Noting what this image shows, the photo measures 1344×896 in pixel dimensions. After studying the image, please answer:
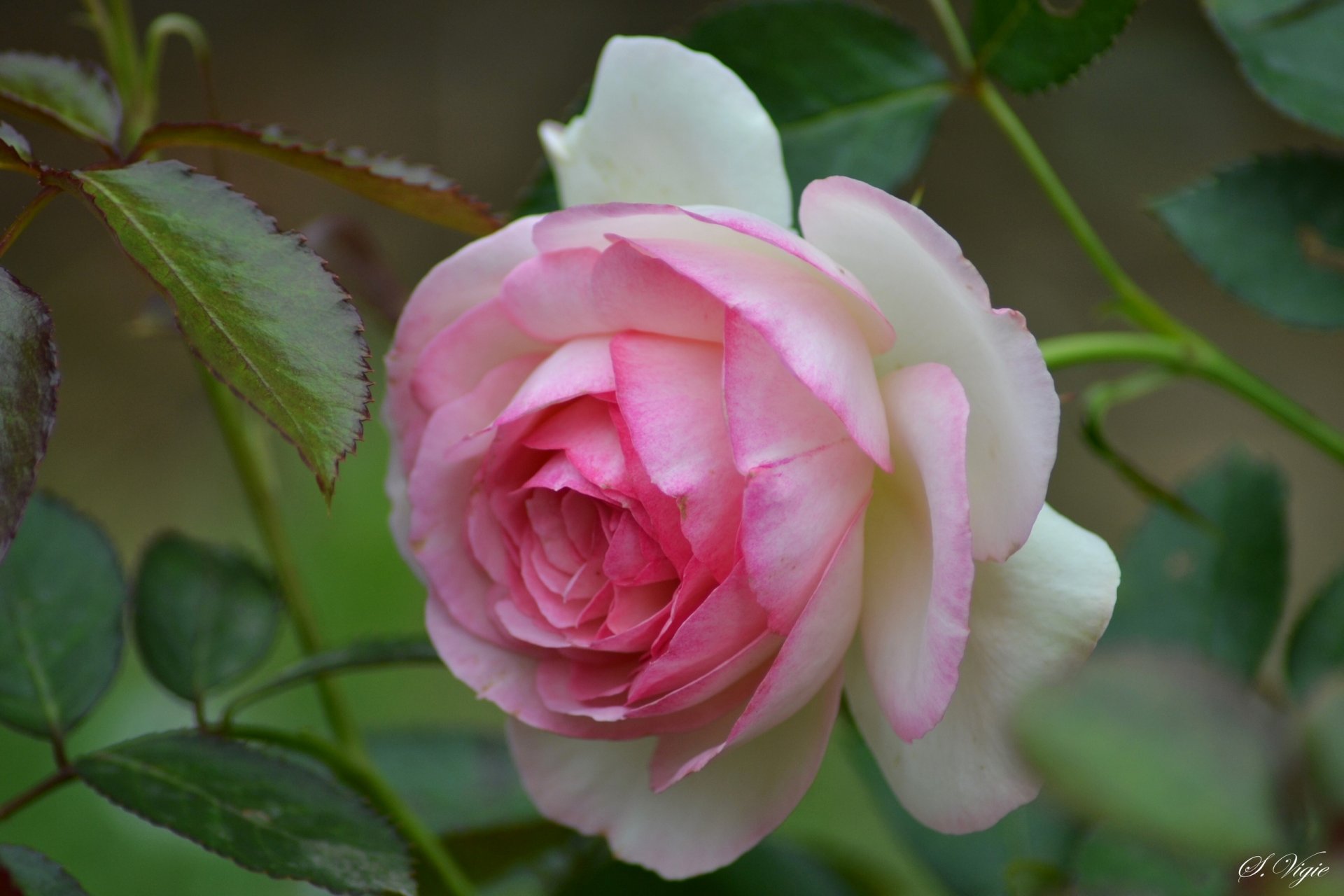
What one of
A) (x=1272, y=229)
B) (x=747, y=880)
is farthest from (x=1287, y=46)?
(x=747, y=880)

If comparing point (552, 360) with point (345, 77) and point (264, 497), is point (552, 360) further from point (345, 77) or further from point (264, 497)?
point (345, 77)

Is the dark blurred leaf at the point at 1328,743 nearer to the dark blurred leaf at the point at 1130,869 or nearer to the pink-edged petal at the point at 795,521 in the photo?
the pink-edged petal at the point at 795,521

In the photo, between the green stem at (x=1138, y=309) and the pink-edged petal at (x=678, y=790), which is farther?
the green stem at (x=1138, y=309)

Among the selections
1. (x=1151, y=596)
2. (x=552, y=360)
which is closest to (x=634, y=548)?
(x=552, y=360)

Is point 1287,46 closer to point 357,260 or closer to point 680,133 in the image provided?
point 680,133

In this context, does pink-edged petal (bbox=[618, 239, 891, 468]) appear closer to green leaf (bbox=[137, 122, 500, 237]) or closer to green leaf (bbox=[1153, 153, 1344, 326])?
green leaf (bbox=[137, 122, 500, 237])

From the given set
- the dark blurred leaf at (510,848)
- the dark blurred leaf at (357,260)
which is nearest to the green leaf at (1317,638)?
the dark blurred leaf at (510,848)
